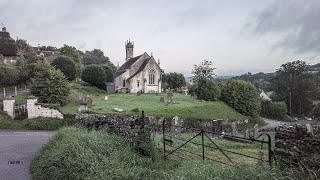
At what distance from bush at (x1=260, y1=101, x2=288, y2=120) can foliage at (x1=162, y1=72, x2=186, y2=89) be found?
57.9ft

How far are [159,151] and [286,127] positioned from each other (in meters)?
5.97

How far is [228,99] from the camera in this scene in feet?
177

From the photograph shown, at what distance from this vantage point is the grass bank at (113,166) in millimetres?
7461

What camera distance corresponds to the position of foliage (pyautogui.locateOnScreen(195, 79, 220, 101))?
173 feet

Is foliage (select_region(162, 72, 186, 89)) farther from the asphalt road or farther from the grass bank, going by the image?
the grass bank

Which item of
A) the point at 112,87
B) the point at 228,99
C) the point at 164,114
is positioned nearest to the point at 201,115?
the point at 164,114

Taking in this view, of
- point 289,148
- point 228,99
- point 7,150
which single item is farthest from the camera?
point 228,99

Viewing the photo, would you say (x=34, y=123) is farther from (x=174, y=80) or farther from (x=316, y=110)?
(x=316, y=110)

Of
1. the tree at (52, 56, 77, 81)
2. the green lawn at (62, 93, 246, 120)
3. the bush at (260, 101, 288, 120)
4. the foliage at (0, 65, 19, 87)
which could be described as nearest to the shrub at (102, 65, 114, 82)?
the tree at (52, 56, 77, 81)

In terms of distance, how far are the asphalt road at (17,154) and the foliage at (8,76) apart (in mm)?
22794

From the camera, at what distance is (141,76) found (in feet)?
204

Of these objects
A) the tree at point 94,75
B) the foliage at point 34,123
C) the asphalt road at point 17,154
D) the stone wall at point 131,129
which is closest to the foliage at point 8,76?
the tree at point 94,75

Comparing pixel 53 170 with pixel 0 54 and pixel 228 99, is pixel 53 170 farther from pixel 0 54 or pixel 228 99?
pixel 0 54

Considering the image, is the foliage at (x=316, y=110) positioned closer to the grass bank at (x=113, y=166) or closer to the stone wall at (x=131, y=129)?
the stone wall at (x=131, y=129)
